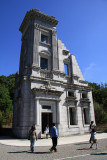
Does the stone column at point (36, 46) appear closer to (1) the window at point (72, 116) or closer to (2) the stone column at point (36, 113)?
(2) the stone column at point (36, 113)

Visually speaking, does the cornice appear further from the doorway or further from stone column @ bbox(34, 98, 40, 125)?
the doorway

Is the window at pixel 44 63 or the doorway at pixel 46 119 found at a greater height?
the window at pixel 44 63

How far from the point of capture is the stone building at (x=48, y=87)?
56.3 ft

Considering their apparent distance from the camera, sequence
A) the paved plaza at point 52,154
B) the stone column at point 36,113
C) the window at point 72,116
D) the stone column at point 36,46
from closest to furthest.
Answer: the paved plaza at point 52,154 < the stone column at point 36,113 < the stone column at point 36,46 < the window at point 72,116

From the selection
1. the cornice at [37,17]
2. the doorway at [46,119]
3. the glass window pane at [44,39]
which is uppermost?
the cornice at [37,17]

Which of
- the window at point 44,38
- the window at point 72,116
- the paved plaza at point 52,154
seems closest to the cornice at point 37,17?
the window at point 44,38

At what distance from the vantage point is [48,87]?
60.5 feet

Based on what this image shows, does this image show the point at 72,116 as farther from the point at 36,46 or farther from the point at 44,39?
the point at 44,39

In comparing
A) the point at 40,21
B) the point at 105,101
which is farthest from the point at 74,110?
the point at 105,101

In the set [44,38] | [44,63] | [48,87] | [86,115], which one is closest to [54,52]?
[44,63]

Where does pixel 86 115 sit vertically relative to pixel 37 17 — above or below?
below

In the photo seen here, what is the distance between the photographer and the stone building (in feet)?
56.3

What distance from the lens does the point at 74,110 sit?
20812 millimetres

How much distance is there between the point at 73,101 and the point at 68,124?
143 inches
